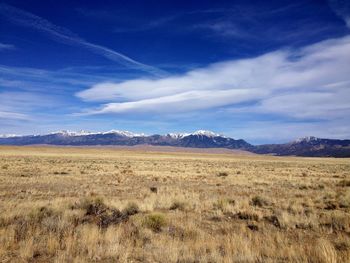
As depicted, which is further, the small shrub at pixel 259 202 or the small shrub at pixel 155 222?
the small shrub at pixel 259 202

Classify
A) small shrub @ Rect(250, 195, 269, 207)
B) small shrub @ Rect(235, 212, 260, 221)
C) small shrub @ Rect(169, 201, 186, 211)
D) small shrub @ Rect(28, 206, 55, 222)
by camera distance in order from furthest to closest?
1. small shrub @ Rect(250, 195, 269, 207)
2. small shrub @ Rect(169, 201, 186, 211)
3. small shrub @ Rect(235, 212, 260, 221)
4. small shrub @ Rect(28, 206, 55, 222)

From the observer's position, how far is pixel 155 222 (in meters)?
11.7

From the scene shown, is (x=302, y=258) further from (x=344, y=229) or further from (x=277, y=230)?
(x=344, y=229)

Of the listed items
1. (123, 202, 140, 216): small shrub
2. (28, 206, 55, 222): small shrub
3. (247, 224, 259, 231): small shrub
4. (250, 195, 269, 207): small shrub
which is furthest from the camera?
(250, 195, 269, 207): small shrub

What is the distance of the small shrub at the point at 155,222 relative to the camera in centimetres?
1149

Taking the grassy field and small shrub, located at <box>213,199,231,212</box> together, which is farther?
small shrub, located at <box>213,199,231,212</box>

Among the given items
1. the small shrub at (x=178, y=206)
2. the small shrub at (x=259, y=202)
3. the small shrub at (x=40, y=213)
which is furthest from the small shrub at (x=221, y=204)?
the small shrub at (x=40, y=213)

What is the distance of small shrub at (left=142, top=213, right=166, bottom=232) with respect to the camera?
11.5 m

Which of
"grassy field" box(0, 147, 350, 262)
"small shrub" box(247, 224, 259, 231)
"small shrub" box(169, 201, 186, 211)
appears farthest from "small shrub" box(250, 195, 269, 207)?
"small shrub" box(247, 224, 259, 231)

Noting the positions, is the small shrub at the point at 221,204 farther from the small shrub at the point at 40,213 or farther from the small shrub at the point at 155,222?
the small shrub at the point at 40,213

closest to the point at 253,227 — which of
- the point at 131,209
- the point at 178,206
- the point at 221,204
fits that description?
the point at 221,204

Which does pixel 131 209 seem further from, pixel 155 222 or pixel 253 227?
pixel 253 227

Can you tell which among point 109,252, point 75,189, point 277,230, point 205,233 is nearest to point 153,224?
point 205,233

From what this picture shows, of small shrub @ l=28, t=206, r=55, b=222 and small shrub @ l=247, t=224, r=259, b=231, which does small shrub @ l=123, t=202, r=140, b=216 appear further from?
small shrub @ l=247, t=224, r=259, b=231
